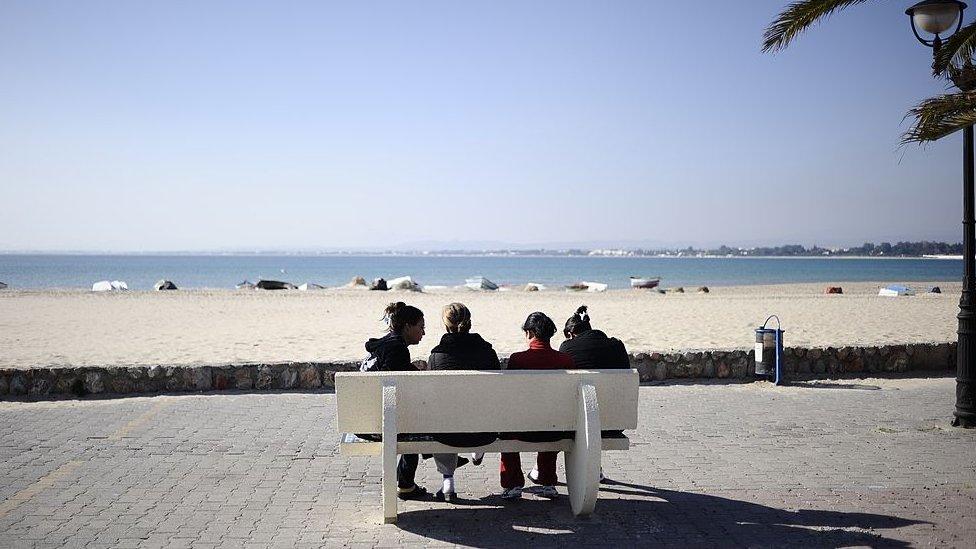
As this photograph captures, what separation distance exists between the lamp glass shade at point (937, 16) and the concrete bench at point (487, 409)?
4922 millimetres

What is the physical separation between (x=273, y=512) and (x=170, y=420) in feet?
10.7

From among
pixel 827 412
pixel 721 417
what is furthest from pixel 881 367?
pixel 721 417

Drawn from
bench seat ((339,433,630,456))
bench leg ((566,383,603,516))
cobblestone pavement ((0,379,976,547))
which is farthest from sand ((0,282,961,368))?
bench leg ((566,383,603,516))

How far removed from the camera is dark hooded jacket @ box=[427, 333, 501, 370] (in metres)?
5.34

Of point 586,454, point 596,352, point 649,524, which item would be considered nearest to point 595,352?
point 596,352

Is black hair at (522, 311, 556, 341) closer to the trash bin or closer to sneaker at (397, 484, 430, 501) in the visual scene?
sneaker at (397, 484, 430, 501)

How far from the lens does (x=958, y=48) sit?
8969mm

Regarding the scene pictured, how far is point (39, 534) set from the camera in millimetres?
4660

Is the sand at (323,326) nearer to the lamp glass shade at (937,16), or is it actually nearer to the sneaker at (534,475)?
the sneaker at (534,475)

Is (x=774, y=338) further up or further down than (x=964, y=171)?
further down

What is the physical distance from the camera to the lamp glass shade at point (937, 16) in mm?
7355

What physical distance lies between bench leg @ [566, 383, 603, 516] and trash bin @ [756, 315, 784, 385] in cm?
567

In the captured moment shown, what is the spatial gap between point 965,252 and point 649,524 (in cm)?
460

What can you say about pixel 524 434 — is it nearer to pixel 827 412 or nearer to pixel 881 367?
pixel 827 412
